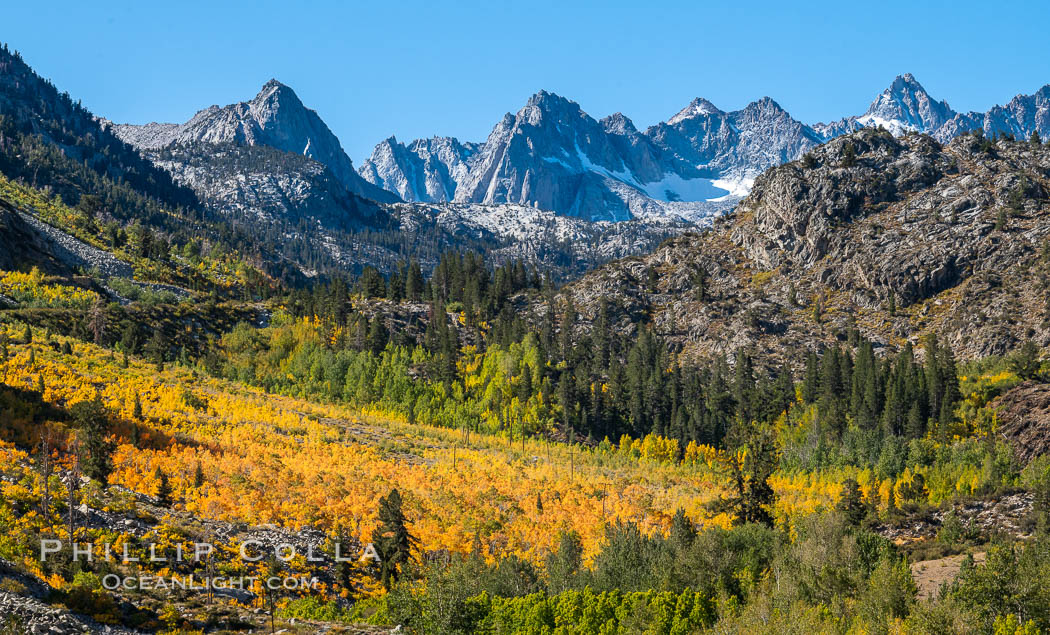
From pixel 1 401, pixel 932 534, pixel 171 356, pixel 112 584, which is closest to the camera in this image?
pixel 112 584

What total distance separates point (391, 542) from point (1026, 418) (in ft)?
364

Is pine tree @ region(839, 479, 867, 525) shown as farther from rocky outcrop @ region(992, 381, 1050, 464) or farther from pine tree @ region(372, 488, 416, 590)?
pine tree @ region(372, 488, 416, 590)

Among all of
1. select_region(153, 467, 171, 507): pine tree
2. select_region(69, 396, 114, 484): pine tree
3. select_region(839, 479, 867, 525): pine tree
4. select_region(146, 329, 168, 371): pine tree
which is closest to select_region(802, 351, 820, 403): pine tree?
select_region(839, 479, 867, 525): pine tree

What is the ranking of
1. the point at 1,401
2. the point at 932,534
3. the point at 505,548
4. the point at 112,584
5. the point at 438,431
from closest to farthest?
the point at 112,584 < the point at 1,401 < the point at 505,548 < the point at 932,534 < the point at 438,431

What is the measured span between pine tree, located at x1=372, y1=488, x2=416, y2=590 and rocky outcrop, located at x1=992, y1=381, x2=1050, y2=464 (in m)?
101

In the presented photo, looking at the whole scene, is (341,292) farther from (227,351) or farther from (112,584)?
(112,584)

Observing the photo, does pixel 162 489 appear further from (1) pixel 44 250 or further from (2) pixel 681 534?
(1) pixel 44 250

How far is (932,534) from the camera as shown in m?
101

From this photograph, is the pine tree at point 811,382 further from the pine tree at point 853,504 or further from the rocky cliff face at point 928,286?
the pine tree at point 853,504

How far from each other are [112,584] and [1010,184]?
693 ft

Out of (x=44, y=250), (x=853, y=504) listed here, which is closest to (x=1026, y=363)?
(x=853, y=504)

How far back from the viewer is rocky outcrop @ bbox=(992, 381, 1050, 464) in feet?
398

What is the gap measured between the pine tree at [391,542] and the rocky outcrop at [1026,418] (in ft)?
332

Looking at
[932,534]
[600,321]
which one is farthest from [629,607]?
[600,321]
